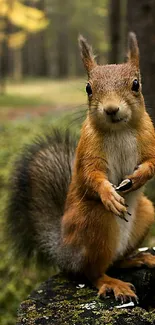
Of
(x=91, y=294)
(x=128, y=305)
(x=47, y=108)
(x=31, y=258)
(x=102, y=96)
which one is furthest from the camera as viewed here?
(x=47, y=108)

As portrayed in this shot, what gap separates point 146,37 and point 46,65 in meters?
29.8

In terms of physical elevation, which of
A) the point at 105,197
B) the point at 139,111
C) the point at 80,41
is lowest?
the point at 105,197

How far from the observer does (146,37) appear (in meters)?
4.07

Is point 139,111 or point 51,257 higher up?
point 139,111

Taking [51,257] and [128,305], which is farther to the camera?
[51,257]

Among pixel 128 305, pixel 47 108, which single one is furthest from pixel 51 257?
pixel 47 108

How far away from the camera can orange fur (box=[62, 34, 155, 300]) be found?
191 cm

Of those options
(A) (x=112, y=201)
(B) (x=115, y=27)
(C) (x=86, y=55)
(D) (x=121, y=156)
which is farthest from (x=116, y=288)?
(B) (x=115, y=27)

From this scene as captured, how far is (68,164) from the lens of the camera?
253 cm

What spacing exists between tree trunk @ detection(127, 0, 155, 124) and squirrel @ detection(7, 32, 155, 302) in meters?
1.68

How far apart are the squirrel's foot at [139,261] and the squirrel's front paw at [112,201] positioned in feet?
1.81

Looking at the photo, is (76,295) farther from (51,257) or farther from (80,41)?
(80,41)

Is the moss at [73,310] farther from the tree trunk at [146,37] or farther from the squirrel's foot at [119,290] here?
the tree trunk at [146,37]

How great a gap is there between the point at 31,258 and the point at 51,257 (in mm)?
202
